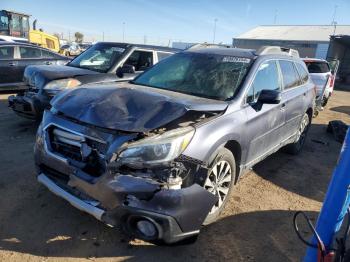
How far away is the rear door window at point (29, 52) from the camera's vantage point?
10742 millimetres

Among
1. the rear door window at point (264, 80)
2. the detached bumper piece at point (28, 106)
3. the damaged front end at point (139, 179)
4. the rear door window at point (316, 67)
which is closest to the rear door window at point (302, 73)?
the rear door window at point (264, 80)

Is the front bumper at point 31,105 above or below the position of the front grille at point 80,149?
below

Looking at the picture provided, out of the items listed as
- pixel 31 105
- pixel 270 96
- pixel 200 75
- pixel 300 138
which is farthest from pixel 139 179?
pixel 300 138

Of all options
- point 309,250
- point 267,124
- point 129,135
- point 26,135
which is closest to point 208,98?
point 267,124

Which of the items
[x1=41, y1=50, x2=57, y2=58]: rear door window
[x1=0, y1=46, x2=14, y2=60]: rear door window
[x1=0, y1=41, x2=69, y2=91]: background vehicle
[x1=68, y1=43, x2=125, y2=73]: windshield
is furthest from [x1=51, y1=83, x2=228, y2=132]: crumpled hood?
[x1=41, y1=50, x2=57, y2=58]: rear door window

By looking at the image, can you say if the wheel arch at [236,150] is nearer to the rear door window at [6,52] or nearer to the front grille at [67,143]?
the front grille at [67,143]

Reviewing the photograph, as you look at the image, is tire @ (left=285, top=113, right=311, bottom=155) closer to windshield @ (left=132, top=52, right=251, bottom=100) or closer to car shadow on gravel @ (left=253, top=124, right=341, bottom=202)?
car shadow on gravel @ (left=253, top=124, right=341, bottom=202)

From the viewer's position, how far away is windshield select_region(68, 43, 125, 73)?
7.24 m

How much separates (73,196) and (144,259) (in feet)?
2.73

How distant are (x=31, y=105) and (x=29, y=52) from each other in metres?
5.45

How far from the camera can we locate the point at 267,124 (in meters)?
4.55

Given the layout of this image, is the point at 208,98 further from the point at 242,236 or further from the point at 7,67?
the point at 7,67

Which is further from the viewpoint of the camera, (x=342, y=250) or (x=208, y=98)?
(x=208, y=98)

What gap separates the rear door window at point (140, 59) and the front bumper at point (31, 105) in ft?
6.33
